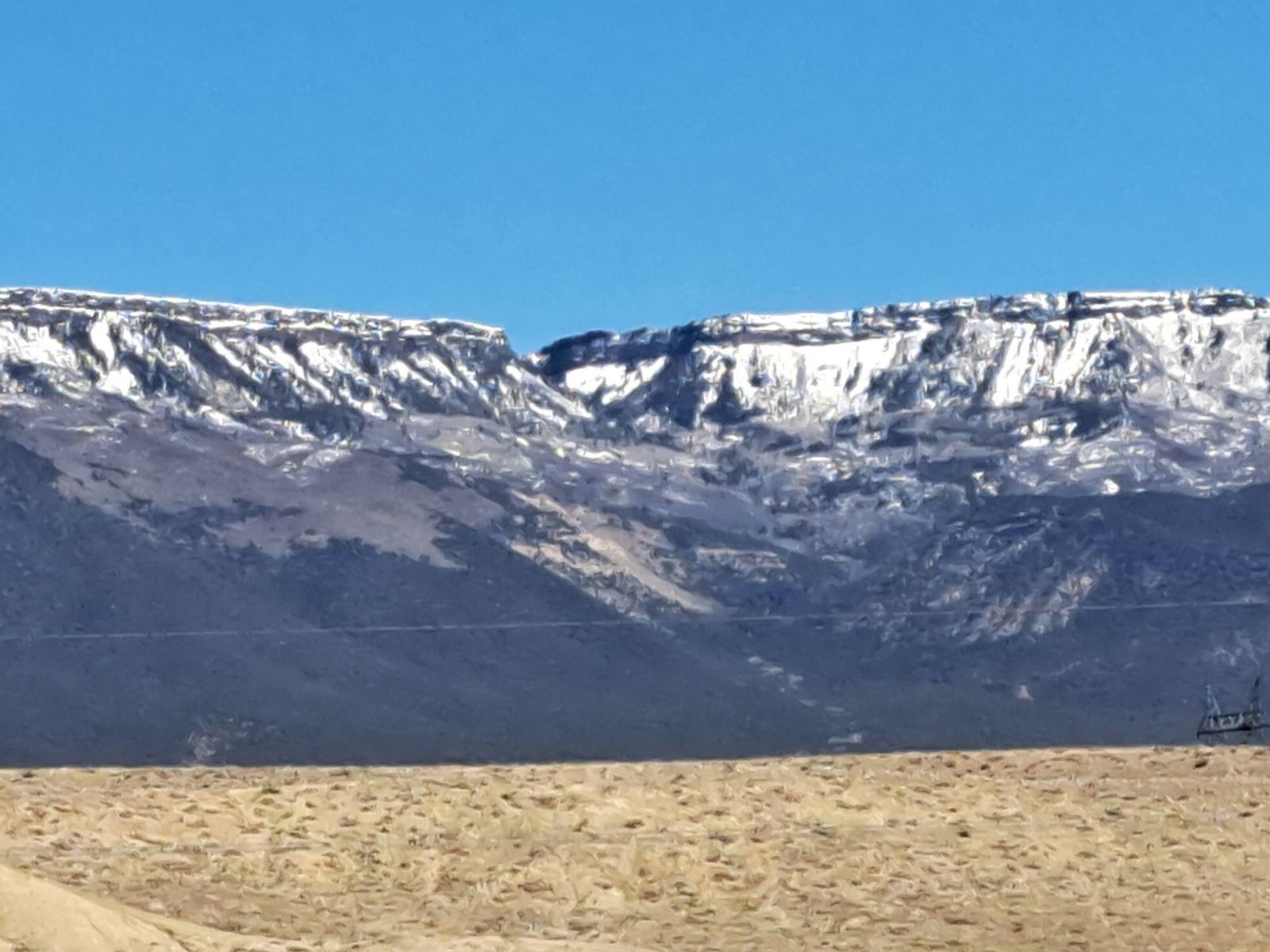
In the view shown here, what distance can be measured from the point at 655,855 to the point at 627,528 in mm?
121721

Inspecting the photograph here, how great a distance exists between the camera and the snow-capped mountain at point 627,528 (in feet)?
378

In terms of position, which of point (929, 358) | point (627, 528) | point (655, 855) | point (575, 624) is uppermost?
point (929, 358)

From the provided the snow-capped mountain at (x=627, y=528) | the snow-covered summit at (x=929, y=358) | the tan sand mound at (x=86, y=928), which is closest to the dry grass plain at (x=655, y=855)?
the tan sand mound at (x=86, y=928)

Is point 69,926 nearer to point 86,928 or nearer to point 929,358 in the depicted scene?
point 86,928

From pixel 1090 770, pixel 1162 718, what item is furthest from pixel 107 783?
pixel 1162 718

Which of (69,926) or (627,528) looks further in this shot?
(627,528)

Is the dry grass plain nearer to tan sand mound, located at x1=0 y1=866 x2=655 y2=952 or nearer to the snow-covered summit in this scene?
tan sand mound, located at x1=0 y1=866 x2=655 y2=952

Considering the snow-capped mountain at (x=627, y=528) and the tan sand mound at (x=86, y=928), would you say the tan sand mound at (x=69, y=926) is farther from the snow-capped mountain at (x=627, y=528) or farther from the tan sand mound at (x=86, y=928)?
the snow-capped mountain at (x=627, y=528)

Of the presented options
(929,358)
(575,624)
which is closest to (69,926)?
(575,624)

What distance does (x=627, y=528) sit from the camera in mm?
144625

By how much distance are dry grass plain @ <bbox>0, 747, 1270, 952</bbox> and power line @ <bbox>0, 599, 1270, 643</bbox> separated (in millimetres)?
90506

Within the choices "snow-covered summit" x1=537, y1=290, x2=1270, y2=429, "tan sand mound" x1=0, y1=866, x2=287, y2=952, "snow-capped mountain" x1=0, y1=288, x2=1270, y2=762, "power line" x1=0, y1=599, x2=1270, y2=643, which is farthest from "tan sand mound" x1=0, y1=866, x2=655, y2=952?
"snow-covered summit" x1=537, y1=290, x2=1270, y2=429

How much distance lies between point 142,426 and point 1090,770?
4852 inches

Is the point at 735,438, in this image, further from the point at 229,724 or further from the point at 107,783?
the point at 107,783
